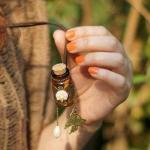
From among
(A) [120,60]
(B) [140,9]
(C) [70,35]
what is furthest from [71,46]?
(B) [140,9]

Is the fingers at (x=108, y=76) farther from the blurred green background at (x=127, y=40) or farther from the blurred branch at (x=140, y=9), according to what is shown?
the blurred green background at (x=127, y=40)

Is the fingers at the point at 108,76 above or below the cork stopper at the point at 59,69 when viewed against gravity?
below

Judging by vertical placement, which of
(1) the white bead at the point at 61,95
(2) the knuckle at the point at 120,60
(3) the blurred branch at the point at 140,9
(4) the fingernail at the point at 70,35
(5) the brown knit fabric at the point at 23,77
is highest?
(4) the fingernail at the point at 70,35

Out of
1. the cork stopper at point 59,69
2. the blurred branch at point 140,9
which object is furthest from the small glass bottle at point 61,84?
the blurred branch at point 140,9

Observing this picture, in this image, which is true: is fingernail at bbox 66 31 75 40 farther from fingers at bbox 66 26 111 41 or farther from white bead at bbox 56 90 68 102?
white bead at bbox 56 90 68 102

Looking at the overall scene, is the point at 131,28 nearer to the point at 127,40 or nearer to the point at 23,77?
the point at 127,40

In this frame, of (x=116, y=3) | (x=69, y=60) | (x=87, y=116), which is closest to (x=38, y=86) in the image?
(x=87, y=116)

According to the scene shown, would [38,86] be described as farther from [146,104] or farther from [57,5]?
[146,104]

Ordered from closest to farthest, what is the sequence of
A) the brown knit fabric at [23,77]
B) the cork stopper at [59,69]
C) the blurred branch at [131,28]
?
the cork stopper at [59,69], the brown knit fabric at [23,77], the blurred branch at [131,28]
